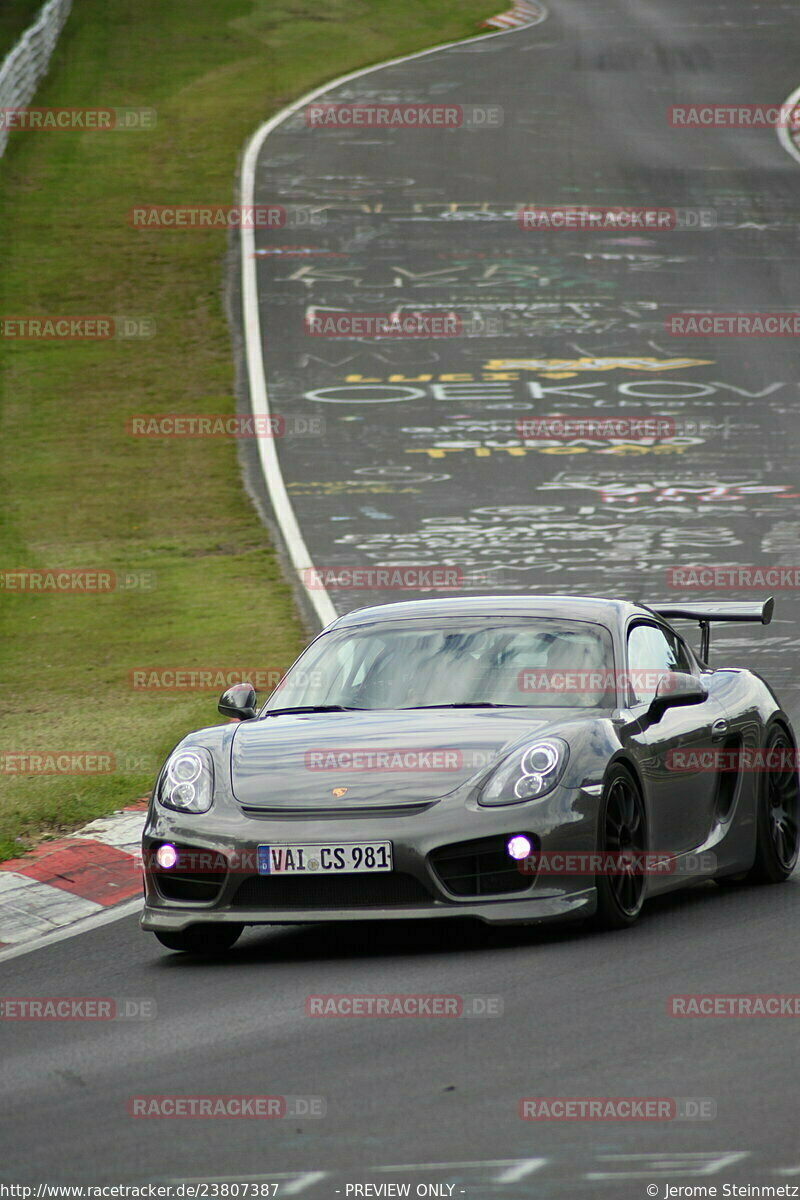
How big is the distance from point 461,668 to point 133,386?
19674 millimetres

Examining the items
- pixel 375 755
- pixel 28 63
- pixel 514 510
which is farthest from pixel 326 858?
pixel 28 63

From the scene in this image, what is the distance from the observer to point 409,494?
855 inches

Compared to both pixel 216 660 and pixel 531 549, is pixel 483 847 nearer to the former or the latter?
pixel 216 660

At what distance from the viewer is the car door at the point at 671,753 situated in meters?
8.24

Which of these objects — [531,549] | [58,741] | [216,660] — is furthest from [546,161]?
[58,741]

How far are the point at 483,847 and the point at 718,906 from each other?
A: 1551mm

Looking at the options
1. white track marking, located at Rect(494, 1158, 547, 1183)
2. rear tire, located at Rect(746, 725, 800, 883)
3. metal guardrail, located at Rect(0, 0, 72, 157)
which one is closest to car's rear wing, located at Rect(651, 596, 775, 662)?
rear tire, located at Rect(746, 725, 800, 883)

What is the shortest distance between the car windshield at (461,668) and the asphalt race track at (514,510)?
3.23 ft

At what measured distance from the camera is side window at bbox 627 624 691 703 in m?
8.64

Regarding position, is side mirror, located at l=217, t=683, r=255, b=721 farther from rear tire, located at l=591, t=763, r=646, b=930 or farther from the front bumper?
rear tire, located at l=591, t=763, r=646, b=930

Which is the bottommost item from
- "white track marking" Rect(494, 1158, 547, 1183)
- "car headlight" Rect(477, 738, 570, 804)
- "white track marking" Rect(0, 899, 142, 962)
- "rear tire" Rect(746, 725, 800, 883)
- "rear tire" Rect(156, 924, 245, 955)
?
"rear tire" Rect(746, 725, 800, 883)

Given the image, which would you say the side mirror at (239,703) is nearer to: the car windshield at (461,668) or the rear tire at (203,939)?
the car windshield at (461,668)

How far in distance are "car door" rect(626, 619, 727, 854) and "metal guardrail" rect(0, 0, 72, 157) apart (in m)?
32.9

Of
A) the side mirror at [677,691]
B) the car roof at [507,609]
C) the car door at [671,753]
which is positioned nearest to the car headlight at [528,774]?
the car door at [671,753]
